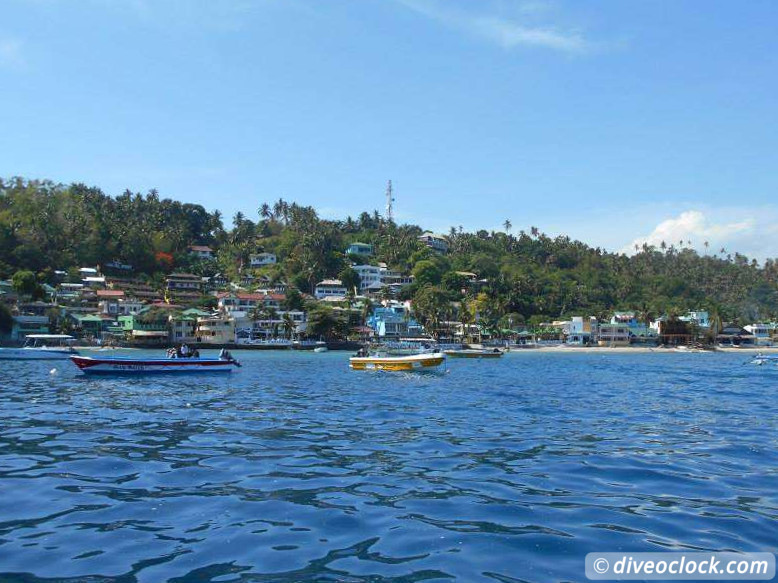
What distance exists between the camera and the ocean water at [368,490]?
28.2 ft

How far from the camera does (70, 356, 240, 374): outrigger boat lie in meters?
44.6

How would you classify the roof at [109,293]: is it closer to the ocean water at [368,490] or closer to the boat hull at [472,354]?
the boat hull at [472,354]

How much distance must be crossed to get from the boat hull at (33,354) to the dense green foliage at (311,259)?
176ft

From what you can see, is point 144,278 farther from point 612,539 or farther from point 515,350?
point 612,539

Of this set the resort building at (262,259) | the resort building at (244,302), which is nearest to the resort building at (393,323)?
the resort building at (244,302)

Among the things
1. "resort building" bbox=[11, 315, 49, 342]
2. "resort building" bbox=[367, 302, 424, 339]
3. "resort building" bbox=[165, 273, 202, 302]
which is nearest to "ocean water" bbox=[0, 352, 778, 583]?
"resort building" bbox=[11, 315, 49, 342]

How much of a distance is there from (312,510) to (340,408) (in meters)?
15.1

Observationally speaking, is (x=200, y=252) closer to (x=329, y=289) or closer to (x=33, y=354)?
(x=329, y=289)

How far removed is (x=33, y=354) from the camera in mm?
68125

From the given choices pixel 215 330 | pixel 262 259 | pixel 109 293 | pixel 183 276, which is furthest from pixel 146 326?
pixel 262 259

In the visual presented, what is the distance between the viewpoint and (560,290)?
555 ft

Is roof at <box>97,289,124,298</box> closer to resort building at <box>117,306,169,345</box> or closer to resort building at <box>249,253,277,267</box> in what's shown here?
resort building at <box>117,306,169,345</box>

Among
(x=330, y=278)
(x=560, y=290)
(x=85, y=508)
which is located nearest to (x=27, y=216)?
(x=330, y=278)

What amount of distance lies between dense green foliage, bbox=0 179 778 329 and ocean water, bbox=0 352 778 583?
322 ft
